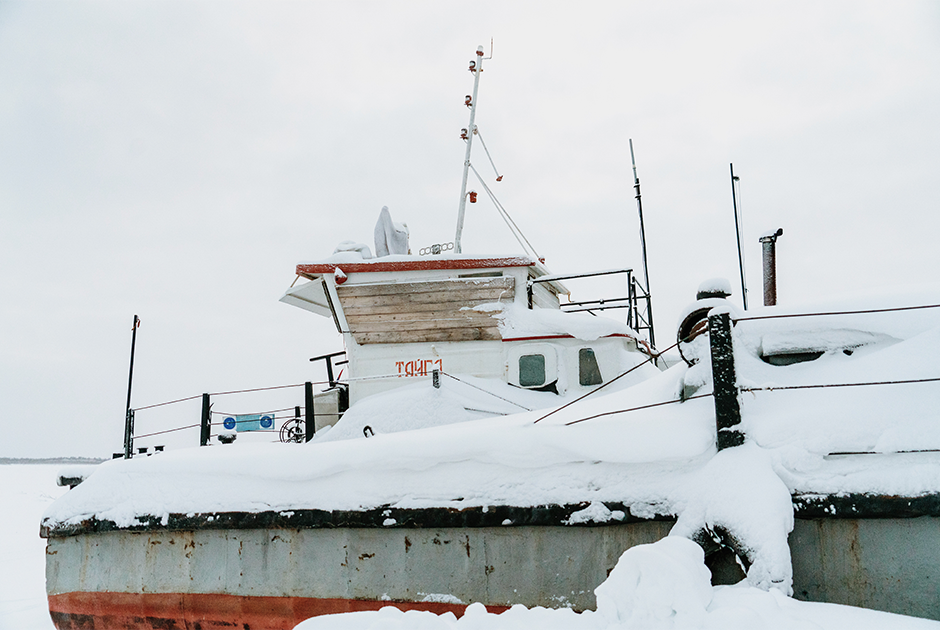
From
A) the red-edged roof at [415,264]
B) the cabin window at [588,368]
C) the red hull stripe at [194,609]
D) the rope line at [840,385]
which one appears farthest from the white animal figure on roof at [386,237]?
the rope line at [840,385]

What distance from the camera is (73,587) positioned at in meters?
5.33

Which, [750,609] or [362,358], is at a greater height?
[362,358]

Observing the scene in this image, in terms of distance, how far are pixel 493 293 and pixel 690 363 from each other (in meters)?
4.32

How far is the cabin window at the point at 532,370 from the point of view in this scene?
8.19 meters

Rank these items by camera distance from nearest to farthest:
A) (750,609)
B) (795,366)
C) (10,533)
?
(750,609) < (795,366) < (10,533)

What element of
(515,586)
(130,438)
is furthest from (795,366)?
(130,438)

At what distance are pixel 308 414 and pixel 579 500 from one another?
17.2 feet

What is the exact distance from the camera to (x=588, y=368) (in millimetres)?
8211

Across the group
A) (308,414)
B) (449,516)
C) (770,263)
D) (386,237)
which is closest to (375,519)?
(449,516)

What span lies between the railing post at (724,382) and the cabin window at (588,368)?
4.39 metres

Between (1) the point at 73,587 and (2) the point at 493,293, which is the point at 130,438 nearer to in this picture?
(1) the point at 73,587

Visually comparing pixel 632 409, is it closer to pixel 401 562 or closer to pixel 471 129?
pixel 401 562

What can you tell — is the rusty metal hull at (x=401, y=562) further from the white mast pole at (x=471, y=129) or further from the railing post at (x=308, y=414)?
the white mast pole at (x=471, y=129)

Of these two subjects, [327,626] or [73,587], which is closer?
[327,626]
